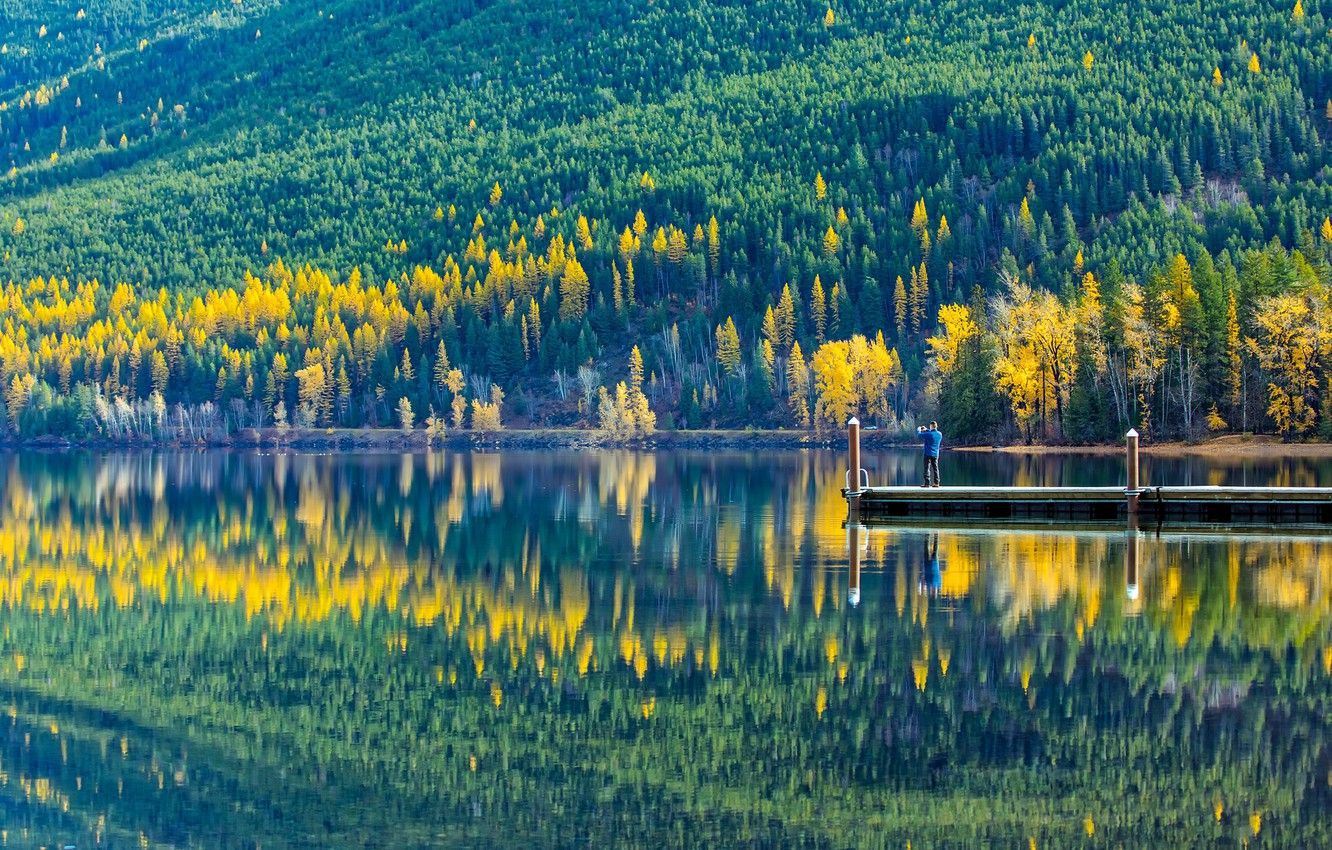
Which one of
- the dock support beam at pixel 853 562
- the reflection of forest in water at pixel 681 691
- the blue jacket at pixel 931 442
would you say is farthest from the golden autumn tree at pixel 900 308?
the reflection of forest in water at pixel 681 691

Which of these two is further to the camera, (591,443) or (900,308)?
(900,308)

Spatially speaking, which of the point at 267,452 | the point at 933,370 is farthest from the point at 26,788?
the point at 267,452

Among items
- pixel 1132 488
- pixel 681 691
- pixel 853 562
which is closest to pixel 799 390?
pixel 1132 488

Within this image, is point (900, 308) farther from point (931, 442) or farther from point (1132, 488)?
point (1132, 488)

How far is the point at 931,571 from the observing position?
41.4 meters

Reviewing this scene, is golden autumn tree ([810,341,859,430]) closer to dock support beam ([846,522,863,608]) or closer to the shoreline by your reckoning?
A: the shoreline

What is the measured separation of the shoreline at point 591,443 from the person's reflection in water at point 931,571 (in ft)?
183

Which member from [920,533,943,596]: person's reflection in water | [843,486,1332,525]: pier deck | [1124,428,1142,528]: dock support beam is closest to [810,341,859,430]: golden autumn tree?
[843,486,1332,525]: pier deck

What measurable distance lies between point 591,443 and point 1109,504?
117m

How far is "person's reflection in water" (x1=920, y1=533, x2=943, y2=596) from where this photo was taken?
38.5m

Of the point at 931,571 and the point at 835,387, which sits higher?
the point at 835,387

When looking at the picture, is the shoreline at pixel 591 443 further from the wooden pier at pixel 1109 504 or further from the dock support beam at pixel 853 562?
the dock support beam at pixel 853 562

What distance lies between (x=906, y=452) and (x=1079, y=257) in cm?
5784

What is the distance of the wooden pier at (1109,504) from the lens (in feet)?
164
